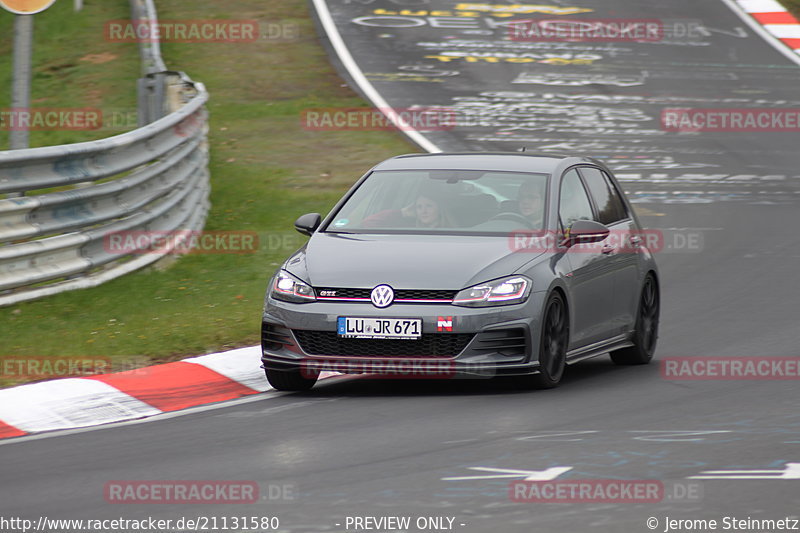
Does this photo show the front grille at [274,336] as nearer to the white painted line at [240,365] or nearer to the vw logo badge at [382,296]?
the white painted line at [240,365]

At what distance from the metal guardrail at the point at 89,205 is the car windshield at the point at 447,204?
2.71m

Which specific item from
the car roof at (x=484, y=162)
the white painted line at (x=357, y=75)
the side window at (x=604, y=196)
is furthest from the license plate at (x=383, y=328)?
the white painted line at (x=357, y=75)

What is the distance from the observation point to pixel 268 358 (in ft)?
31.1

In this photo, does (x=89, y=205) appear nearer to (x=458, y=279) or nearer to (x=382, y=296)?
(x=382, y=296)

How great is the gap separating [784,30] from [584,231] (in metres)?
23.1

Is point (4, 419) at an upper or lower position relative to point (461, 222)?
lower

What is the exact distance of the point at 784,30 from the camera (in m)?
31.4

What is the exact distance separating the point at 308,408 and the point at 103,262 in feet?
13.4

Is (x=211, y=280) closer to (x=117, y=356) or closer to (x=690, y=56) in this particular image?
(x=117, y=356)

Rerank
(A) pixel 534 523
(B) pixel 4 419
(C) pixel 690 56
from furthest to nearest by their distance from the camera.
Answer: (C) pixel 690 56 < (B) pixel 4 419 < (A) pixel 534 523

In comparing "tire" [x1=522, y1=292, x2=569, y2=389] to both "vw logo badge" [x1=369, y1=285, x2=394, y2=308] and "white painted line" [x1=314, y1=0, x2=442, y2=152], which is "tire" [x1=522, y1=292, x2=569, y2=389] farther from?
"white painted line" [x1=314, y1=0, x2=442, y2=152]

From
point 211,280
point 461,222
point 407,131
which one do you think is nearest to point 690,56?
point 407,131

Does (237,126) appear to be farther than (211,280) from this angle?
Yes

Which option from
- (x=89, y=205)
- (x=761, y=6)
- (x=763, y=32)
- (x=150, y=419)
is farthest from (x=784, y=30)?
(x=150, y=419)
